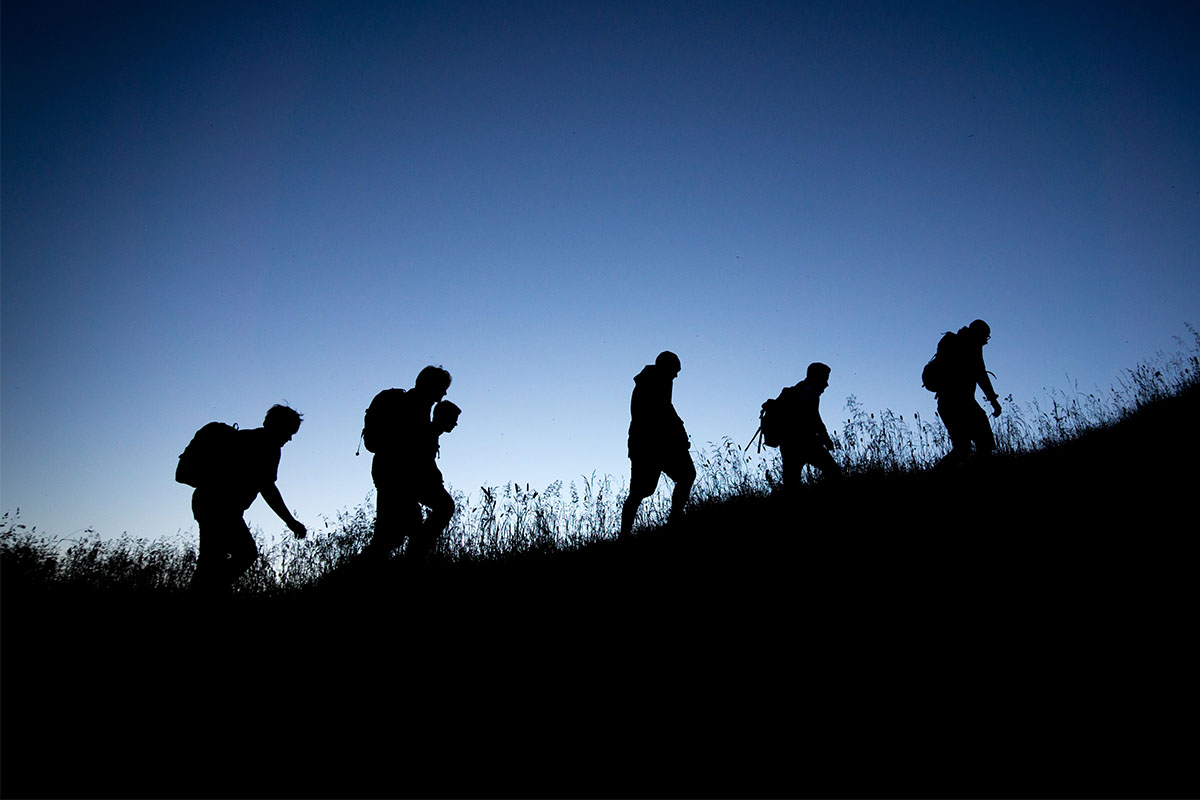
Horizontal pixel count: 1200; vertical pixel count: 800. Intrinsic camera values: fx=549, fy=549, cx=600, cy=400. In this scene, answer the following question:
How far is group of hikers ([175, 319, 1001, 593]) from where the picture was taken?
361 centimetres

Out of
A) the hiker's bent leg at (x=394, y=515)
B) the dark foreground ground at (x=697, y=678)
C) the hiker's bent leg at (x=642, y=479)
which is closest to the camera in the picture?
the dark foreground ground at (x=697, y=678)

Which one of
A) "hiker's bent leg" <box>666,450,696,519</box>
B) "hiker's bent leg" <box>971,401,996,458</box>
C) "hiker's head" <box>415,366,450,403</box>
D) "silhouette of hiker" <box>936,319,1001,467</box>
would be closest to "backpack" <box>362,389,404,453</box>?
"hiker's head" <box>415,366,450,403</box>

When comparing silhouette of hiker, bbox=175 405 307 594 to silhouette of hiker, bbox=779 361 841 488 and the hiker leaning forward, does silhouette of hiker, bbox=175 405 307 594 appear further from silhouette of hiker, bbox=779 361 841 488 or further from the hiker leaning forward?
silhouette of hiker, bbox=779 361 841 488

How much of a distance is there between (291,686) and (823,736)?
6.52 ft

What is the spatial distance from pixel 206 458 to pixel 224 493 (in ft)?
0.85

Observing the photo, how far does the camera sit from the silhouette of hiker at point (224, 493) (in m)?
3.54

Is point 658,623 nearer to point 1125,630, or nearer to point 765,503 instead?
point 1125,630

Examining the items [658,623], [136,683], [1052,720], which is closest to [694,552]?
[658,623]

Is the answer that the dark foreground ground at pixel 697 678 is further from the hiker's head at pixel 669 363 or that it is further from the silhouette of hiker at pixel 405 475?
the hiker's head at pixel 669 363

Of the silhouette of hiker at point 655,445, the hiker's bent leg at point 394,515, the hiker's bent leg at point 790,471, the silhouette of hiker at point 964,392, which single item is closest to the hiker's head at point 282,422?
the hiker's bent leg at point 394,515

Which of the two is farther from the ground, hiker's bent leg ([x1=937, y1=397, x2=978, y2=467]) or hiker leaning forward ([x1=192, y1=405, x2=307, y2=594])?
hiker's bent leg ([x1=937, y1=397, x2=978, y2=467])

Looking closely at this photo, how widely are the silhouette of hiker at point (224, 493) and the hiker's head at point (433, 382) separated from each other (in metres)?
1.15

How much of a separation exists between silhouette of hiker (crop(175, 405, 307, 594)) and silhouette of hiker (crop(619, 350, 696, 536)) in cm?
250

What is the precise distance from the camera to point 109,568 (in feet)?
15.7
